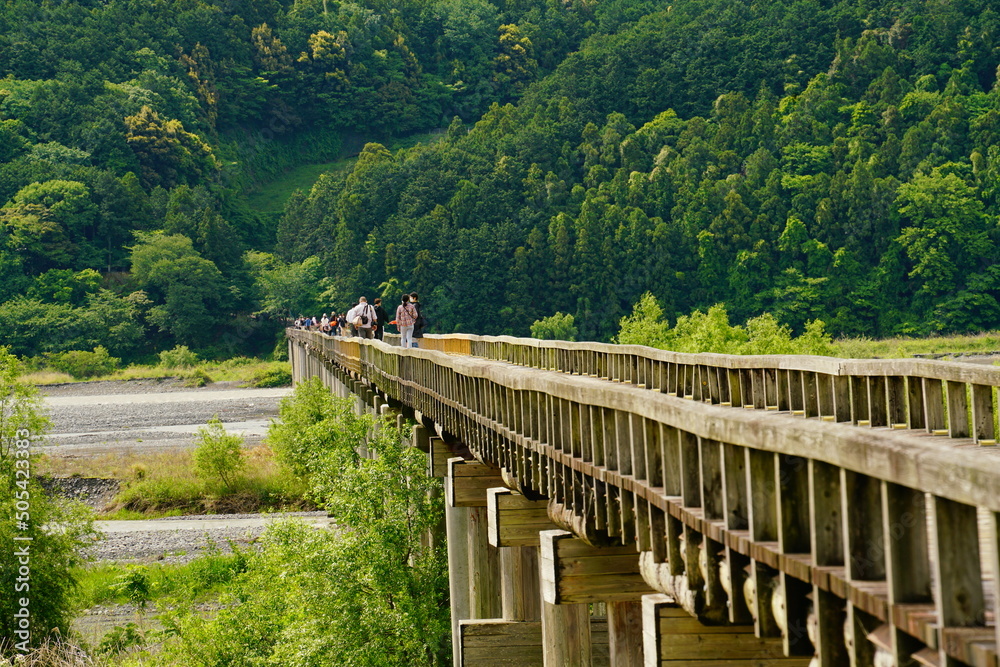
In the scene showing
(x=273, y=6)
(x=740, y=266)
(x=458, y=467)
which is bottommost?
(x=458, y=467)

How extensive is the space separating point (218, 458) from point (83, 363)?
192ft

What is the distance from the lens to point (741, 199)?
91.6 metres

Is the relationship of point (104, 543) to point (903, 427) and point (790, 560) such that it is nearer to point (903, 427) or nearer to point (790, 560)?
point (903, 427)

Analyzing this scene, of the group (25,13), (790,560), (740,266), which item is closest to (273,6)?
(25,13)

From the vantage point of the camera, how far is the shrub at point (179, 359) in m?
94.0

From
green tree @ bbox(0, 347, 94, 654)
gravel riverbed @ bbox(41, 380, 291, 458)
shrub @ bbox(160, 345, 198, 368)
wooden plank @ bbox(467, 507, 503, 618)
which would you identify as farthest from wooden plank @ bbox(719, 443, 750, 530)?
shrub @ bbox(160, 345, 198, 368)

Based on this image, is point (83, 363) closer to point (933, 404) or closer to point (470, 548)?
point (470, 548)

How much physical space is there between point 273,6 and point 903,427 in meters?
161

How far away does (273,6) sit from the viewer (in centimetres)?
15975

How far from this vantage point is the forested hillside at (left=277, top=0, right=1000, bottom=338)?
85.9m

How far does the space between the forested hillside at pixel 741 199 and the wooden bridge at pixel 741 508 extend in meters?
75.7

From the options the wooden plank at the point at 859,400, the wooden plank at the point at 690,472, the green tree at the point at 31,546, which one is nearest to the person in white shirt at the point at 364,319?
the green tree at the point at 31,546

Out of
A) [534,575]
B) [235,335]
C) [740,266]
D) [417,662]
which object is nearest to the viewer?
[534,575]

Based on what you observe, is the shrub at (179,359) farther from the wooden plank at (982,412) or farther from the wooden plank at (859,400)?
the wooden plank at (982,412)
